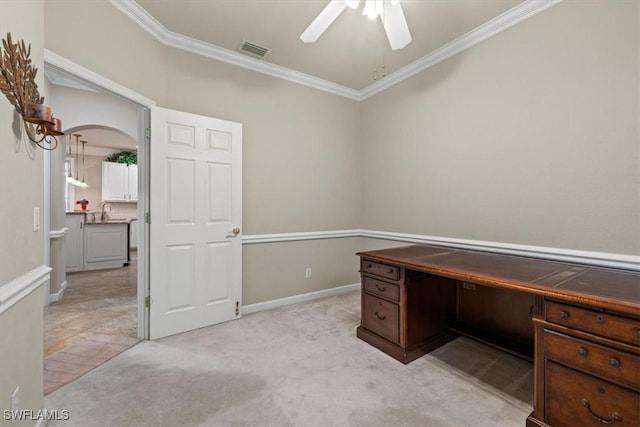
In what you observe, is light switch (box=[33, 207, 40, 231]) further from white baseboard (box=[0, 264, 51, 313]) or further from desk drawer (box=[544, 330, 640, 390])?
desk drawer (box=[544, 330, 640, 390])

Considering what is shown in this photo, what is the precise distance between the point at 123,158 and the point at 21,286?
811 cm

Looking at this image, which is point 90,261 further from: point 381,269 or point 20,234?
point 381,269

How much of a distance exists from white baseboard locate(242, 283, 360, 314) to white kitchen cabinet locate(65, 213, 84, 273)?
13.7 ft

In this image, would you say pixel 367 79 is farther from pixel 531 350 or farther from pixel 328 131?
pixel 531 350

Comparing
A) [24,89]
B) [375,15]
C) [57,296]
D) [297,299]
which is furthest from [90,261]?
[375,15]

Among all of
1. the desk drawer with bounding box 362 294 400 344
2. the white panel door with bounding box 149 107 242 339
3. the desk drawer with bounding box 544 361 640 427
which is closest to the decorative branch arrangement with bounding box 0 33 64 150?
the white panel door with bounding box 149 107 242 339

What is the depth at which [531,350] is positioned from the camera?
7.14 ft

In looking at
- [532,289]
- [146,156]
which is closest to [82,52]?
[146,156]

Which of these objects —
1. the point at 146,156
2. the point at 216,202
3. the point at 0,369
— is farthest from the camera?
the point at 216,202

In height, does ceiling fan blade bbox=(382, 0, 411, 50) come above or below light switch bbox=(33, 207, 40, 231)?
above

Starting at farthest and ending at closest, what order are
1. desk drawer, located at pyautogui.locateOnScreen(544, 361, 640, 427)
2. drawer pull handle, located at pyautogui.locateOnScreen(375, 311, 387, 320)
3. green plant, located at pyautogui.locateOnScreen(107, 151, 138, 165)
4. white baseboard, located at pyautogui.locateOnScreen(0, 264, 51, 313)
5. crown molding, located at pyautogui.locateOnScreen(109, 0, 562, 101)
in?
green plant, located at pyautogui.locateOnScreen(107, 151, 138, 165) → drawer pull handle, located at pyautogui.locateOnScreen(375, 311, 387, 320) → crown molding, located at pyautogui.locateOnScreen(109, 0, 562, 101) → desk drawer, located at pyautogui.locateOnScreen(544, 361, 640, 427) → white baseboard, located at pyautogui.locateOnScreen(0, 264, 51, 313)

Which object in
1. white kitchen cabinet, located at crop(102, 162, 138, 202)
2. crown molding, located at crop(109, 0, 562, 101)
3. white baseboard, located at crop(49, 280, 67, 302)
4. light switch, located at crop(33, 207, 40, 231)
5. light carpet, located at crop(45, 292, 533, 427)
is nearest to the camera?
light switch, located at crop(33, 207, 40, 231)

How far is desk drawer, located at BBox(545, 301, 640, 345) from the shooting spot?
122cm

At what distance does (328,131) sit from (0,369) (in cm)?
352
